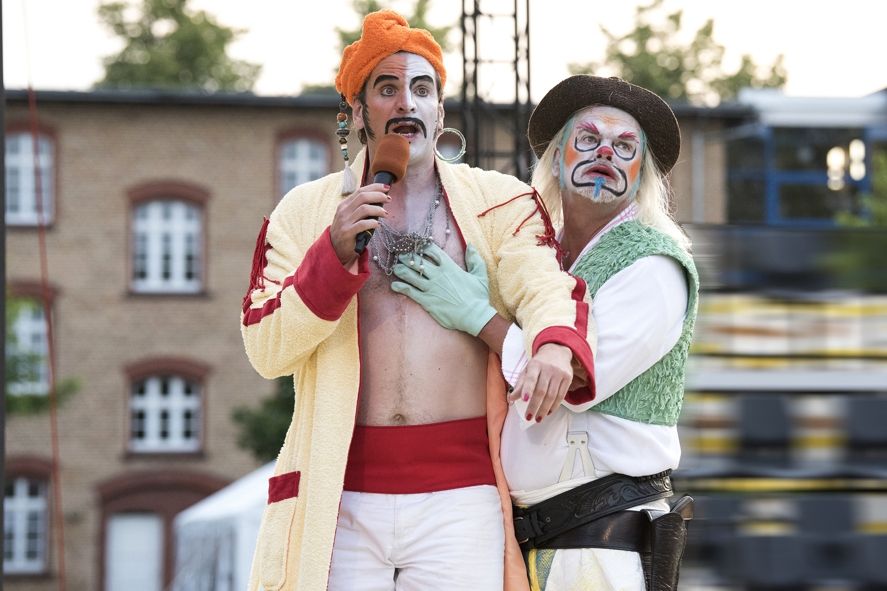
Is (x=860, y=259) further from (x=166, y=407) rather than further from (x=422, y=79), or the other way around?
(x=166, y=407)

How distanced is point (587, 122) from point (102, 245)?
23.0 m

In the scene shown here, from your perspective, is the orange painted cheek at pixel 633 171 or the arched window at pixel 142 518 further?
the arched window at pixel 142 518

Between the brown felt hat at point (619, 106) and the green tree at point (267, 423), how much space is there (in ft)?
63.8

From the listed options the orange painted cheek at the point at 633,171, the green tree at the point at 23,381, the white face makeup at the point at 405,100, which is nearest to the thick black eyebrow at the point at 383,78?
the white face makeup at the point at 405,100

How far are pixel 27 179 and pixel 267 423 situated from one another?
6593mm

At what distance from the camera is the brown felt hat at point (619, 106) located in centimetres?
386

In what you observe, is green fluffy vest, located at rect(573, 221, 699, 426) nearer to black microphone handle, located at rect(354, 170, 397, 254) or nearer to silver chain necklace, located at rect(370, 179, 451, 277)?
silver chain necklace, located at rect(370, 179, 451, 277)

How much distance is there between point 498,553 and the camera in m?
3.50

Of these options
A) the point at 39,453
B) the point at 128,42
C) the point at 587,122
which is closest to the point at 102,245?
the point at 39,453

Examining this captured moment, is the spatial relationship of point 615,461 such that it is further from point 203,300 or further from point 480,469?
point 203,300

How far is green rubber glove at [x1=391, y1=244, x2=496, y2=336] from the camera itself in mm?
3488

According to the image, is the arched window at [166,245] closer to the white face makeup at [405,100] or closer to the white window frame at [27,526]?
the white window frame at [27,526]

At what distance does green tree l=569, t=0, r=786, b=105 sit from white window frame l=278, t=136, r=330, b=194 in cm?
1377

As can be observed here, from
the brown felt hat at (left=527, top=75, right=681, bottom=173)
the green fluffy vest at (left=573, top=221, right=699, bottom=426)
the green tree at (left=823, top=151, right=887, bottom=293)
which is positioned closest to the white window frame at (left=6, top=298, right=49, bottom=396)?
the green tree at (left=823, top=151, right=887, bottom=293)
